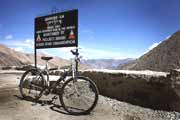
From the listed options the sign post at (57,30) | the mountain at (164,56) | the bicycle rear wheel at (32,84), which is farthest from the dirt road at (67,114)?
the mountain at (164,56)

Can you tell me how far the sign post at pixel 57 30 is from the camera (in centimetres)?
924

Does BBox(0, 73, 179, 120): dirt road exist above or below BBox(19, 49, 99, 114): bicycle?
below

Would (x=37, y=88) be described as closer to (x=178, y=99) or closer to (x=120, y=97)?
(x=120, y=97)

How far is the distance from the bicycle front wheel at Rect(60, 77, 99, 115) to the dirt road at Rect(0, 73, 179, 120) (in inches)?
7.8

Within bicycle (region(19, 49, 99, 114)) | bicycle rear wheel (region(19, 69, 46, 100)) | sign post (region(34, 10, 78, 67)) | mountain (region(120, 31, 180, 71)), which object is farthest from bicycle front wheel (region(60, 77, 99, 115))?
mountain (region(120, 31, 180, 71))

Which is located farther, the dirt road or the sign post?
the sign post

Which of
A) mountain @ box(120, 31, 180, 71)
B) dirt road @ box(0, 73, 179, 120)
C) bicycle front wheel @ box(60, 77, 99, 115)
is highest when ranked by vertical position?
mountain @ box(120, 31, 180, 71)

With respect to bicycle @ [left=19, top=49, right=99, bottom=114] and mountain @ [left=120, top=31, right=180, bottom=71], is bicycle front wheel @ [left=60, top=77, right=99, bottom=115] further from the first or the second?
mountain @ [left=120, top=31, right=180, bottom=71]

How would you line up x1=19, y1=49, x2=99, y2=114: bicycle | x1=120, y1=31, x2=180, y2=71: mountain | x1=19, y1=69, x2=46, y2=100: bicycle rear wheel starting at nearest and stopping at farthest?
x1=19, y1=49, x2=99, y2=114: bicycle → x1=19, y1=69, x2=46, y2=100: bicycle rear wheel → x1=120, y1=31, x2=180, y2=71: mountain

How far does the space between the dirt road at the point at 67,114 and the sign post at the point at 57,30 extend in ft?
9.39

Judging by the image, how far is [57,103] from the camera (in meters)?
7.07

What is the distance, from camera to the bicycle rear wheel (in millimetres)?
7479

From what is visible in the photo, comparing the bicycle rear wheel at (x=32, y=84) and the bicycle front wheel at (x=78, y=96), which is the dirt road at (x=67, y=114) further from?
the bicycle rear wheel at (x=32, y=84)

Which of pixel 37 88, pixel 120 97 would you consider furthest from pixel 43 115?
pixel 120 97
